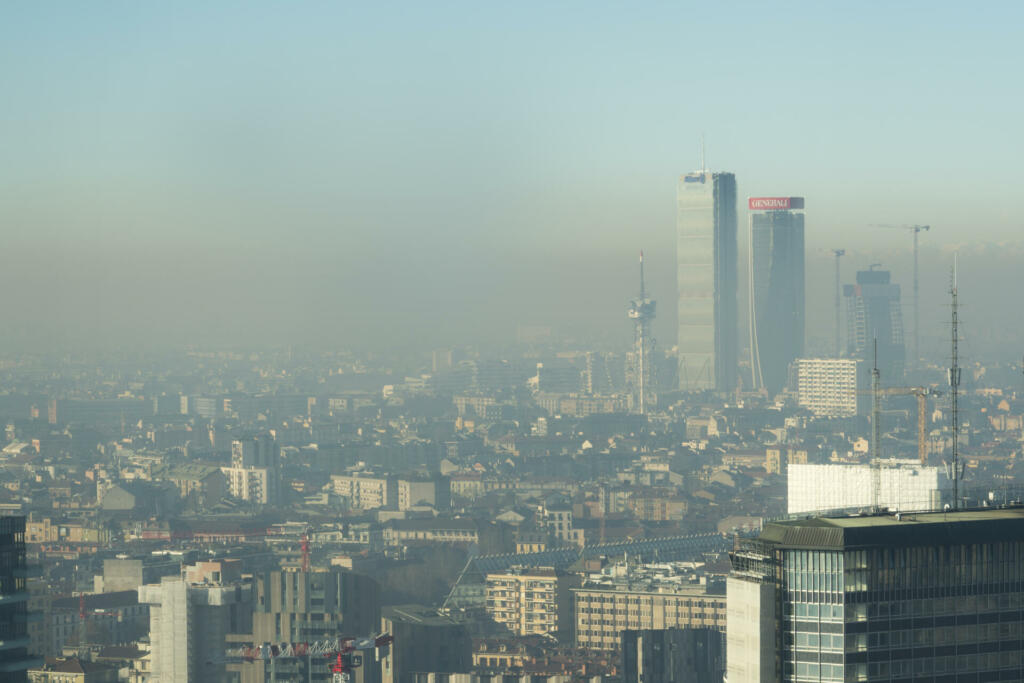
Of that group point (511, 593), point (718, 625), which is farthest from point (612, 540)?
point (718, 625)

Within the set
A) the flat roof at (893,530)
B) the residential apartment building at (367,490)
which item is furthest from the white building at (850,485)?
the residential apartment building at (367,490)

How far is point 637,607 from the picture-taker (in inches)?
3477

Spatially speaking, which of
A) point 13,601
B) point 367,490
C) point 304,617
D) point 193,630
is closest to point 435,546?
point 367,490

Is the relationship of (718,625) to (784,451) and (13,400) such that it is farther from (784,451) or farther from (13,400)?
(13,400)

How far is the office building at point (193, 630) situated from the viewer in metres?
71.4

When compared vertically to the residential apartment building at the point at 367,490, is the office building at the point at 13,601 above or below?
above

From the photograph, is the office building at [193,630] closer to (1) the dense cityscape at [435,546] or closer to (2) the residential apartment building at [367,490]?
(1) the dense cityscape at [435,546]

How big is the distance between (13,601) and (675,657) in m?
33.1

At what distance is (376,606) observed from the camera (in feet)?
271

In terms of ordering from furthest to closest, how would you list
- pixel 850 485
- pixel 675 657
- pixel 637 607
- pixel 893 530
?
pixel 637 607 < pixel 675 657 < pixel 850 485 < pixel 893 530

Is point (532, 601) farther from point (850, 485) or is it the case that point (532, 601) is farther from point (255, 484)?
point (255, 484)

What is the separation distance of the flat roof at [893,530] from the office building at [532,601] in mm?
59287

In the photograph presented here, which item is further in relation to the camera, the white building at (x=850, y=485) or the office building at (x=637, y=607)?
the office building at (x=637, y=607)

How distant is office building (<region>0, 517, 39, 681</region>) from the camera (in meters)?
44.6
